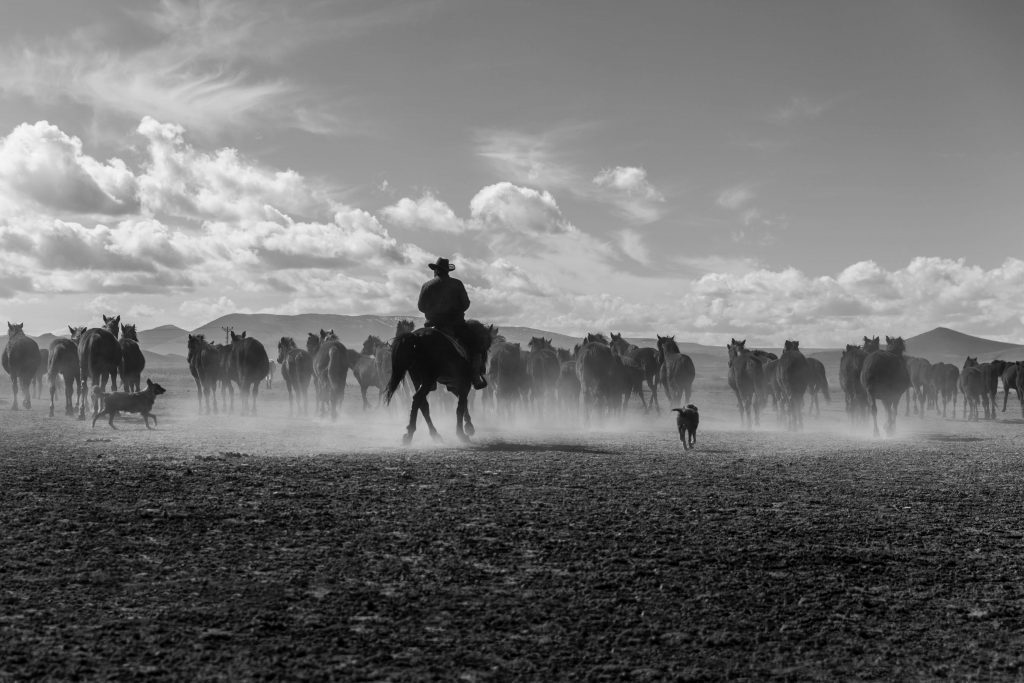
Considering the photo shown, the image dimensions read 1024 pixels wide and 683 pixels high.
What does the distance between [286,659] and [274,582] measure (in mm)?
1213

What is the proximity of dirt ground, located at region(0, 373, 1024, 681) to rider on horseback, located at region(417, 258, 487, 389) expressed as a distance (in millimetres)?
5238

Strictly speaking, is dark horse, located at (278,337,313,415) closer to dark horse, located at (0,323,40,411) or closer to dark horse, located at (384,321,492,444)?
dark horse, located at (0,323,40,411)

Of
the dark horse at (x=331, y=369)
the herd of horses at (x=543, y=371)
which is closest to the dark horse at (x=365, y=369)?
the herd of horses at (x=543, y=371)

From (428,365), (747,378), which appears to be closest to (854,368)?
(747,378)

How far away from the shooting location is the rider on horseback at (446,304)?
16125 millimetres

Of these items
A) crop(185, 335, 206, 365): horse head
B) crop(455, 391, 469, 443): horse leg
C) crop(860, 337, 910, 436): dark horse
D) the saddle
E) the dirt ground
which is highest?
crop(185, 335, 206, 365): horse head

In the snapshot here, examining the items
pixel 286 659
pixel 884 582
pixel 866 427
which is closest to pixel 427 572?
pixel 286 659

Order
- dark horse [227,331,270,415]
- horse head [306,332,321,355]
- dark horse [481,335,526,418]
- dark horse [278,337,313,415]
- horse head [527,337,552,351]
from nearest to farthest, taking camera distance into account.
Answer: dark horse [481,335,526,418], dark horse [227,331,270,415], dark horse [278,337,313,415], horse head [527,337,552,351], horse head [306,332,321,355]

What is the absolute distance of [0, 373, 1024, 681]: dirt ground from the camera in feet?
17.3

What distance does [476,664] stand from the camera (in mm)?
5152

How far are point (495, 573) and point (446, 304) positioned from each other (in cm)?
988

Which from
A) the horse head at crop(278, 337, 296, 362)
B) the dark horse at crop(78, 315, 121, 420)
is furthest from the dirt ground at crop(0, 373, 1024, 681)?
the horse head at crop(278, 337, 296, 362)

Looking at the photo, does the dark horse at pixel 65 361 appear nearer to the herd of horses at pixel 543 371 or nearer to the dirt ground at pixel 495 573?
the herd of horses at pixel 543 371

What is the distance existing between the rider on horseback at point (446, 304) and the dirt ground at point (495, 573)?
5238mm
